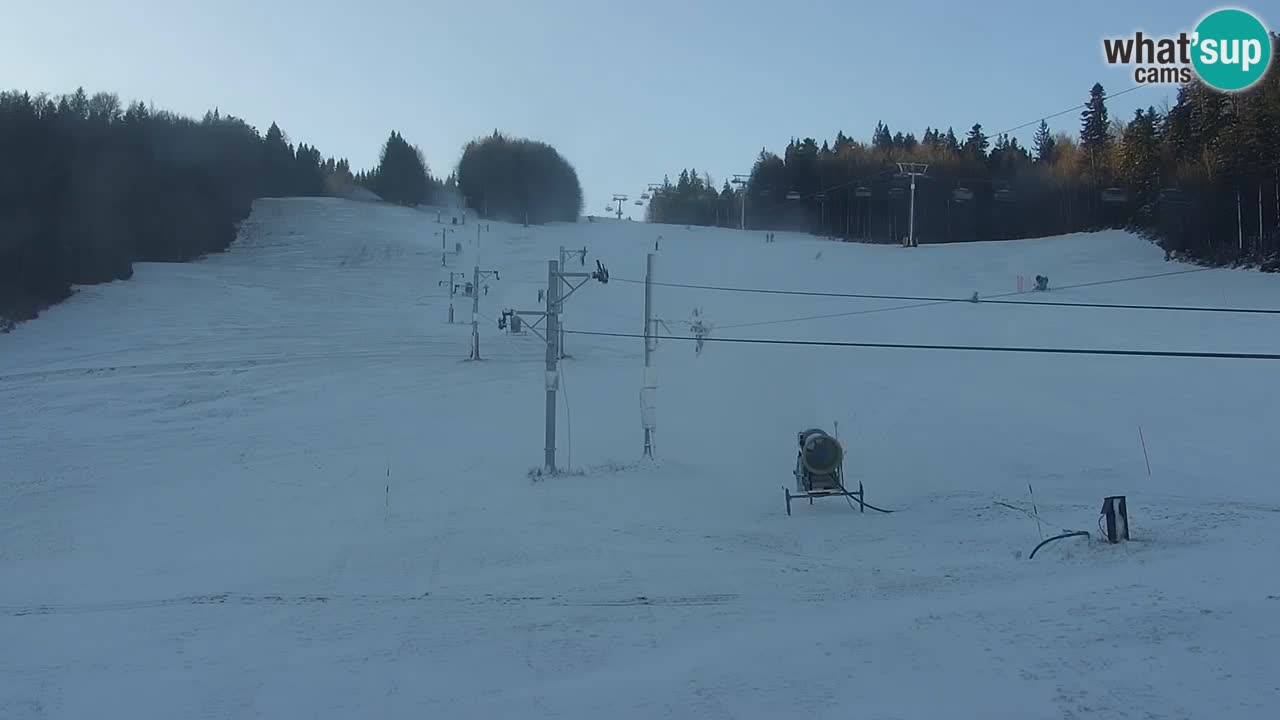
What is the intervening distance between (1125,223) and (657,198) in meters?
86.1

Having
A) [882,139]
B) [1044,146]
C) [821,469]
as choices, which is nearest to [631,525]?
[821,469]

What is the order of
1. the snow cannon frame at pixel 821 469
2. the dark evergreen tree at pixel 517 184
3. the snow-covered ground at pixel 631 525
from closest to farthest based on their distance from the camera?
the snow-covered ground at pixel 631 525
the snow cannon frame at pixel 821 469
the dark evergreen tree at pixel 517 184

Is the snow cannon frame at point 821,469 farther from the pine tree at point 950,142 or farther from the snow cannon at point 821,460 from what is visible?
the pine tree at point 950,142

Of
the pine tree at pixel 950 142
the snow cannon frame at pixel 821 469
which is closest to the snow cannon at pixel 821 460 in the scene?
the snow cannon frame at pixel 821 469

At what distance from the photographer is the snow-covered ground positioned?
7469mm

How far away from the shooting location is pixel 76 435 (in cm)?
2241

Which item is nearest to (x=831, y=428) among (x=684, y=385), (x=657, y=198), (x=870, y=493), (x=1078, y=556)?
(x=870, y=493)

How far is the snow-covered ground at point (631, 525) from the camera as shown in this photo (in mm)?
7469

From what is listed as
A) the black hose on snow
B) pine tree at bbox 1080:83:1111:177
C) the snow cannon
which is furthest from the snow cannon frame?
pine tree at bbox 1080:83:1111:177

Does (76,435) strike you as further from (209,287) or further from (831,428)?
(209,287)

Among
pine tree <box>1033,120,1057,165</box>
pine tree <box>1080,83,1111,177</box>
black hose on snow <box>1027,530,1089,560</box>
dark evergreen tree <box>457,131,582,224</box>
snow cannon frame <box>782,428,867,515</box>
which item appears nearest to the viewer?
black hose on snow <box>1027,530,1089,560</box>

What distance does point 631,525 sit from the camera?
14.6m

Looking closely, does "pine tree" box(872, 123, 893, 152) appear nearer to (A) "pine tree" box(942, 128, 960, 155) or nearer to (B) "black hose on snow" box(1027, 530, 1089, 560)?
(A) "pine tree" box(942, 128, 960, 155)

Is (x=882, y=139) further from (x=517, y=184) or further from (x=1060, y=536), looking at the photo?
(x=1060, y=536)
